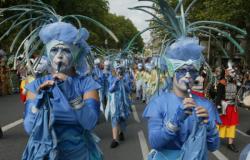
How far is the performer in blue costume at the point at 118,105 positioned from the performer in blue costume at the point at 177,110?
18.6 ft

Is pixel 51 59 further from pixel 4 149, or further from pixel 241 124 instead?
pixel 241 124

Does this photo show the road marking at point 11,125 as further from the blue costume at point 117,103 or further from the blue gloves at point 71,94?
the blue gloves at point 71,94

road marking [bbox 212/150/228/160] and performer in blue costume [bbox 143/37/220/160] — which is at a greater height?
performer in blue costume [bbox 143/37/220/160]

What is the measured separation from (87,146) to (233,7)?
→ 23.4 meters

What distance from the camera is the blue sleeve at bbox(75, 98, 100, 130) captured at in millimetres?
3628

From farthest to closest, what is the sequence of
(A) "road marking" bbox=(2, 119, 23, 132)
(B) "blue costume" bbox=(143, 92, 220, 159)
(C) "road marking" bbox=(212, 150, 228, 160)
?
1. (A) "road marking" bbox=(2, 119, 23, 132)
2. (C) "road marking" bbox=(212, 150, 228, 160)
3. (B) "blue costume" bbox=(143, 92, 220, 159)

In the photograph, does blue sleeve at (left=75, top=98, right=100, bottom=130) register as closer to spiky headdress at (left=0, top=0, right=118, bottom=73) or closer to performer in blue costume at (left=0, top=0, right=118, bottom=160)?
performer in blue costume at (left=0, top=0, right=118, bottom=160)

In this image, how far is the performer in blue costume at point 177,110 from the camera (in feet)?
12.1

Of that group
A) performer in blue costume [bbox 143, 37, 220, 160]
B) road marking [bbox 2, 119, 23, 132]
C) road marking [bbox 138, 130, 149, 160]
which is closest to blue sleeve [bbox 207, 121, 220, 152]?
performer in blue costume [bbox 143, 37, 220, 160]

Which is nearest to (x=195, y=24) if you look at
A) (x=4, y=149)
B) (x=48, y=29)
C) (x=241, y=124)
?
(x=48, y=29)

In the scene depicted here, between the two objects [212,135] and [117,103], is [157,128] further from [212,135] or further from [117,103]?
[117,103]

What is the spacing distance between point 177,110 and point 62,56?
3.14 feet

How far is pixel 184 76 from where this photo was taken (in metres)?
3.91

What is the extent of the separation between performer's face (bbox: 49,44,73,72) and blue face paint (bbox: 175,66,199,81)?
2.76 ft
